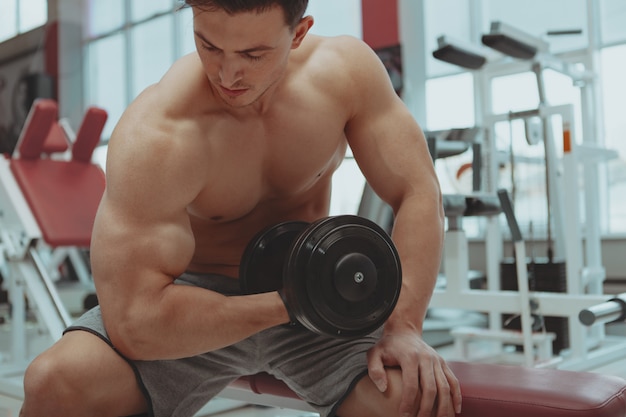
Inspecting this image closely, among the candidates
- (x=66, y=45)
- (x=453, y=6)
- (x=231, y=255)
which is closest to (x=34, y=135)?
(x=231, y=255)

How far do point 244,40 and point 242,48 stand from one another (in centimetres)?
1

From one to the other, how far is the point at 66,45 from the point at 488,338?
7344mm

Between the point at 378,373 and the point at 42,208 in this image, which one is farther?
the point at 42,208

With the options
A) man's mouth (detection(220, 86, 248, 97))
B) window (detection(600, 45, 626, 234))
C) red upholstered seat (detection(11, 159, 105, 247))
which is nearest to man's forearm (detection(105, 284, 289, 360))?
man's mouth (detection(220, 86, 248, 97))

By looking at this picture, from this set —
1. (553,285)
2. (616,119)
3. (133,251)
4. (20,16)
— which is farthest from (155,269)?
(20,16)

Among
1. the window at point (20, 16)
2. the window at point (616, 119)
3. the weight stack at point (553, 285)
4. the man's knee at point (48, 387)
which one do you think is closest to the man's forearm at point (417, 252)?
the man's knee at point (48, 387)

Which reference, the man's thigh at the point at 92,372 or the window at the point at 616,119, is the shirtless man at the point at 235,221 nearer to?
the man's thigh at the point at 92,372

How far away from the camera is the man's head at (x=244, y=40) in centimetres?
105

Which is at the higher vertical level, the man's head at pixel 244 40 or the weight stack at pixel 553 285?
the man's head at pixel 244 40

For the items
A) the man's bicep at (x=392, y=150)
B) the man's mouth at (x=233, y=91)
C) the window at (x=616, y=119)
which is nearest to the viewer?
the man's mouth at (x=233, y=91)

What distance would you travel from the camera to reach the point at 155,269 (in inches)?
44.3

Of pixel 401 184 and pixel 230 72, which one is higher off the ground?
pixel 230 72

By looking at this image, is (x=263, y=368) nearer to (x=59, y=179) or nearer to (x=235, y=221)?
(x=235, y=221)

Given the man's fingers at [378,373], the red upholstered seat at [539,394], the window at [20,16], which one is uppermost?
the window at [20,16]
